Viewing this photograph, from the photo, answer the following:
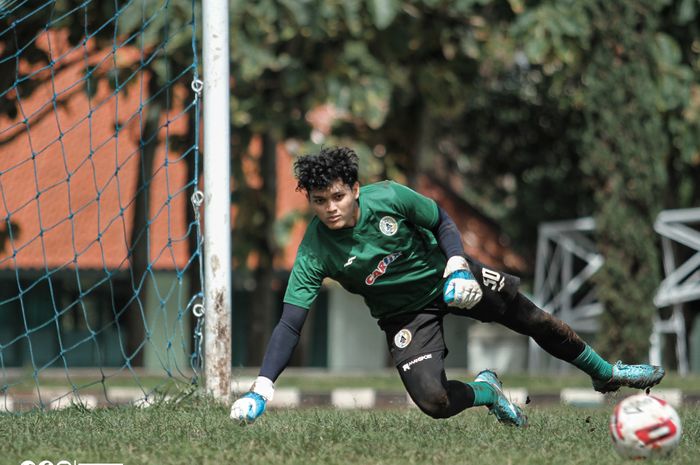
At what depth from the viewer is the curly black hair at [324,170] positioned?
21.1 ft

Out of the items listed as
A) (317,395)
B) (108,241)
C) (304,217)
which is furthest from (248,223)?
(108,241)

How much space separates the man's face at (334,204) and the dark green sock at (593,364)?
1.55 m

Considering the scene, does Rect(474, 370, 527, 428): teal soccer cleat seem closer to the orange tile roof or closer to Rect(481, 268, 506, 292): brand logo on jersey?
A: Rect(481, 268, 506, 292): brand logo on jersey

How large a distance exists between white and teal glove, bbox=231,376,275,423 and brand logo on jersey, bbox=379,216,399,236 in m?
1.01

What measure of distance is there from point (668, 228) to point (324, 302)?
906cm

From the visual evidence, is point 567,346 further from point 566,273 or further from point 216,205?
point 566,273

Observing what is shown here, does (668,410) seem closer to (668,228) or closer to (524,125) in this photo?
(668,228)

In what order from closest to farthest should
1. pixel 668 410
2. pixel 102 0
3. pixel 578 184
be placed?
pixel 668 410 < pixel 102 0 < pixel 578 184

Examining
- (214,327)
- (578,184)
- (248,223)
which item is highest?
(578,184)

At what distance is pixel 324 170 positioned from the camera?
6.44 metres

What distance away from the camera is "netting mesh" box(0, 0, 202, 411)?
8.98 m

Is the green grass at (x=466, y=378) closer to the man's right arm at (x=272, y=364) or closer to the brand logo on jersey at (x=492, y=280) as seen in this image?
the brand logo on jersey at (x=492, y=280)

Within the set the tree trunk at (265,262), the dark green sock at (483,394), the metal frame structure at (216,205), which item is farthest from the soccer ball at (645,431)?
the tree trunk at (265,262)

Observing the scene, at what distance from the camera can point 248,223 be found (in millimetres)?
17562
